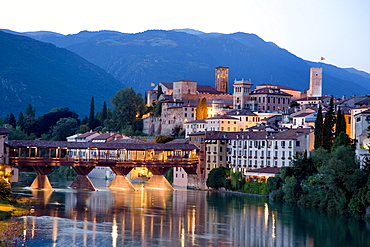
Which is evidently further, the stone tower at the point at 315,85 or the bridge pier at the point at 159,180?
the stone tower at the point at 315,85

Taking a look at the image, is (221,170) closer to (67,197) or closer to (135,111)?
(67,197)

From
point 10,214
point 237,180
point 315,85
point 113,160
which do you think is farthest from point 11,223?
point 315,85

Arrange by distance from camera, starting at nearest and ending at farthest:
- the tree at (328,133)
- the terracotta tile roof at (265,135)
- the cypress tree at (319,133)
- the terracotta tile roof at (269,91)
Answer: the tree at (328,133) → the cypress tree at (319,133) → the terracotta tile roof at (265,135) → the terracotta tile roof at (269,91)

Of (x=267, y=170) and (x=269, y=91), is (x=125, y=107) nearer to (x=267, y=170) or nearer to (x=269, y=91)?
(x=269, y=91)

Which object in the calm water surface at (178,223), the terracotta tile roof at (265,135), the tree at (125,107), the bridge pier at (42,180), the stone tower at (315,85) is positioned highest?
the stone tower at (315,85)

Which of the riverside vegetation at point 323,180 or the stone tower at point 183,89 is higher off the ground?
the stone tower at point 183,89

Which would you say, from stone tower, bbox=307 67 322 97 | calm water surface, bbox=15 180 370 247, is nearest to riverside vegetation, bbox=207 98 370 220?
calm water surface, bbox=15 180 370 247

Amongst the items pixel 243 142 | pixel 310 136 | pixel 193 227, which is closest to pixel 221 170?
pixel 243 142

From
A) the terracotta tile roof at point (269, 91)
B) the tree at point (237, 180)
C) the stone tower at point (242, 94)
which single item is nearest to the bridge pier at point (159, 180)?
the tree at point (237, 180)

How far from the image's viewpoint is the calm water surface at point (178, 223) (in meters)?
42.9

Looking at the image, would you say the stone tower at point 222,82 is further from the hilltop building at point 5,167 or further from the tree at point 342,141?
the tree at point 342,141

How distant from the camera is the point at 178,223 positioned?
51375 millimetres

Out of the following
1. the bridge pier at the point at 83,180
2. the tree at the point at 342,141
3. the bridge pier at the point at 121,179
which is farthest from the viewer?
the bridge pier at the point at 121,179

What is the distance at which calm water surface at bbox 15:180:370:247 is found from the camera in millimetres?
42906
